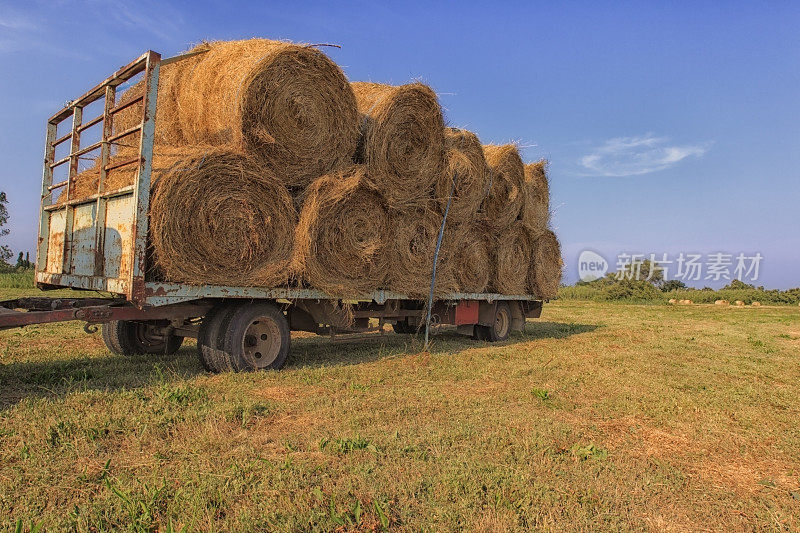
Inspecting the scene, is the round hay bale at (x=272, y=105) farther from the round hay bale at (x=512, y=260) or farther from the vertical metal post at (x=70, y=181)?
the round hay bale at (x=512, y=260)

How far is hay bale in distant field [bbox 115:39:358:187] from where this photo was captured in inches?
239

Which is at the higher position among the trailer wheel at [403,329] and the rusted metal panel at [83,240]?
the rusted metal panel at [83,240]

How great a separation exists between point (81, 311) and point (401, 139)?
458 centimetres

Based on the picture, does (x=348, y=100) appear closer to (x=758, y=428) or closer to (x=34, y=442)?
(x=34, y=442)

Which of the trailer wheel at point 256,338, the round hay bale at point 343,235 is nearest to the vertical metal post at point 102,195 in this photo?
the trailer wheel at point 256,338

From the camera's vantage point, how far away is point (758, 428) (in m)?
4.89

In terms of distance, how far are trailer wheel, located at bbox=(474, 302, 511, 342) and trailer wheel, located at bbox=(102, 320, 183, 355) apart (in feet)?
20.4

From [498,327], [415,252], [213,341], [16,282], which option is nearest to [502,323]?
[498,327]

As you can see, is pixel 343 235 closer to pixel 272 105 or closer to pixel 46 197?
pixel 272 105

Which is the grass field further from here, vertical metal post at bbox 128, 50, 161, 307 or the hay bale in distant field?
the hay bale in distant field

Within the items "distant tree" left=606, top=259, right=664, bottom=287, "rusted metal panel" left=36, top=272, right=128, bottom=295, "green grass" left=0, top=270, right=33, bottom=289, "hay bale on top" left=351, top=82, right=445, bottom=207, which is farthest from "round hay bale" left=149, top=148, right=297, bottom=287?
"distant tree" left=606, top=259, right=664, bottom=287

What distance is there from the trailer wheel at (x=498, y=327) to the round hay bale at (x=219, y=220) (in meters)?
5.97

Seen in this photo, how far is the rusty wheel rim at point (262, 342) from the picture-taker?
21.7ft

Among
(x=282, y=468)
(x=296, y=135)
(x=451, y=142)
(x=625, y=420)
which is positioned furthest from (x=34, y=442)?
(x=451, y=142)
